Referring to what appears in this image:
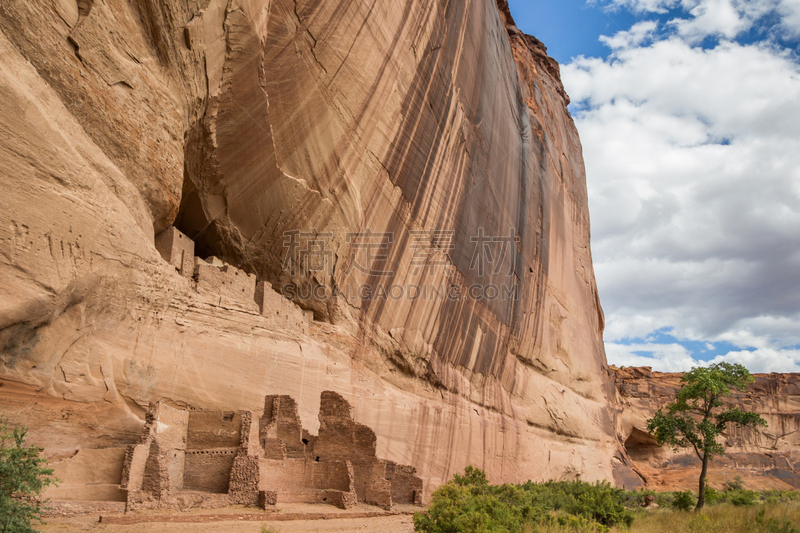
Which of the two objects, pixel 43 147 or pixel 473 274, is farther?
pixel 473 274

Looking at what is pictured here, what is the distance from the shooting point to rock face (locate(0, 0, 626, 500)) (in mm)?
9750

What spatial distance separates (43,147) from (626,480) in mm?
35071

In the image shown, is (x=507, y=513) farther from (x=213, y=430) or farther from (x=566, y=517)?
(x=213, y=430)

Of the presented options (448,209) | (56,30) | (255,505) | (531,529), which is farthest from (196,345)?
(448,209)

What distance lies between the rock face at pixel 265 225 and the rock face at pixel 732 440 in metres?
17.0

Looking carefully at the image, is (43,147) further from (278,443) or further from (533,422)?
(533,422)

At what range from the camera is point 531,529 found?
371 inches

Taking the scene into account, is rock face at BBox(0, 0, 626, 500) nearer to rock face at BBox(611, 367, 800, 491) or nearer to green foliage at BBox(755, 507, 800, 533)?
green foliage at BBox(755, 507, 800, 533)

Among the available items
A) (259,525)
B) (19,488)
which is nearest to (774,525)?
(259,525)

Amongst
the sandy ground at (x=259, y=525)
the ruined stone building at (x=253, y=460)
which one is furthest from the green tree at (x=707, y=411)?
the ruined stone building at (x=253, y=460)

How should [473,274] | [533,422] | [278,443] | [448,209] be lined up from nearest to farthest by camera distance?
[278,443] < [448,209] < [473,274] < [533,422]

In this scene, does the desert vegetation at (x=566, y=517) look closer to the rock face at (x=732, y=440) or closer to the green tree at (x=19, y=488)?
the green tree at (x=19, y=488)

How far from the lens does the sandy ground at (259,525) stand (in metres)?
8.26

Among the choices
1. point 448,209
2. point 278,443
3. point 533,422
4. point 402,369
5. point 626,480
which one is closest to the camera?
point 278,443
